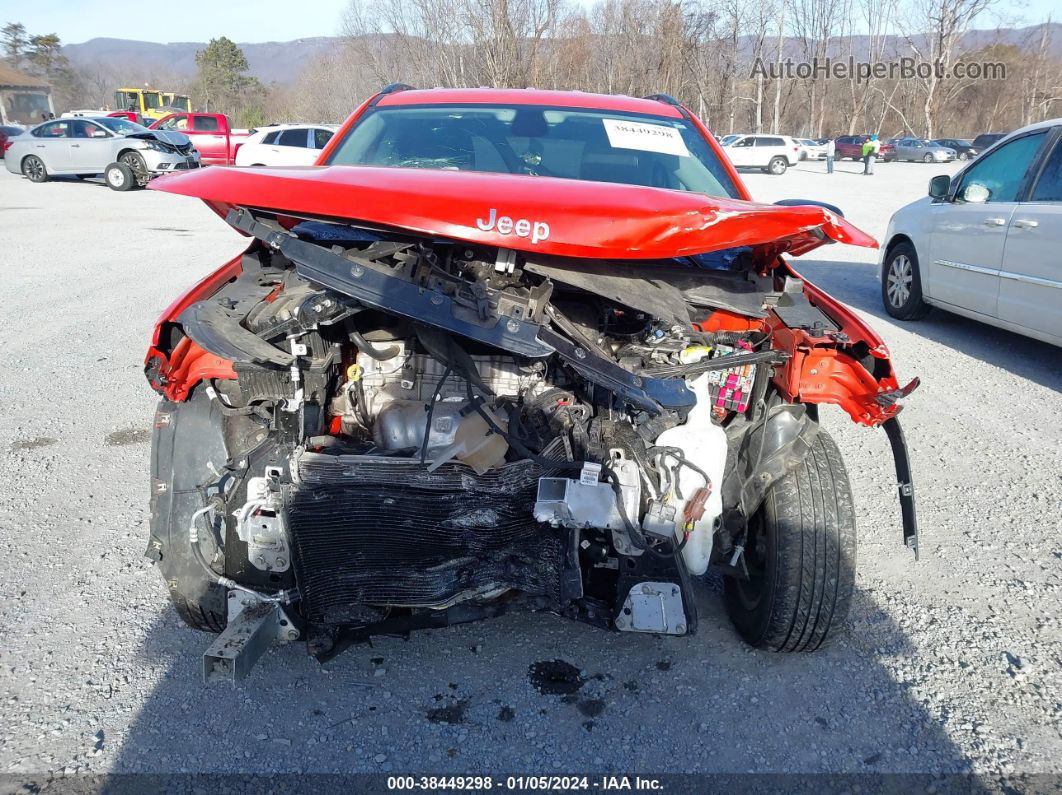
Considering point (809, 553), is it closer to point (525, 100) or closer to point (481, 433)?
point (481, 433)

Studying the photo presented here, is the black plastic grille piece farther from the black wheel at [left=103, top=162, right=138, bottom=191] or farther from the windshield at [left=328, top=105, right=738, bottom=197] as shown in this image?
the black wheel at [left=103, top=162, right=138, bottom=191]

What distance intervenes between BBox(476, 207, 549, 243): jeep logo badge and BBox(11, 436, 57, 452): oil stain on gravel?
3.29 m

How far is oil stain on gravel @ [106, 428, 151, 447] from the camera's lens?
3949mm

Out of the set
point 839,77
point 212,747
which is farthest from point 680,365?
point 839,77

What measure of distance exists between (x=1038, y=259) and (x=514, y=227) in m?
4.74

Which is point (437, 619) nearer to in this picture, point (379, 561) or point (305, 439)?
point (379, 561)

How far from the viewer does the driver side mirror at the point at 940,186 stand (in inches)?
222

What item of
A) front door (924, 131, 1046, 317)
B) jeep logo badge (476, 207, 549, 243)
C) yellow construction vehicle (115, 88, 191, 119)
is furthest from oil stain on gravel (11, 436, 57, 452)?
yellow construction vehicle (115, 88, 191, 119)

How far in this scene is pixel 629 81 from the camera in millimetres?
36312

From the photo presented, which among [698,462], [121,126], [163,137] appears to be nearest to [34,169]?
[121,126]

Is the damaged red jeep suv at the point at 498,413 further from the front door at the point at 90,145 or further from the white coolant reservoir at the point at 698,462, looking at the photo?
the front door at the point at 90,145

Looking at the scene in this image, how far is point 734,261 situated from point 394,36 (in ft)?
120

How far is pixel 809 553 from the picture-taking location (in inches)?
88.7

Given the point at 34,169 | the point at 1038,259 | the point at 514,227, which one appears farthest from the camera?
the point at 34,169
